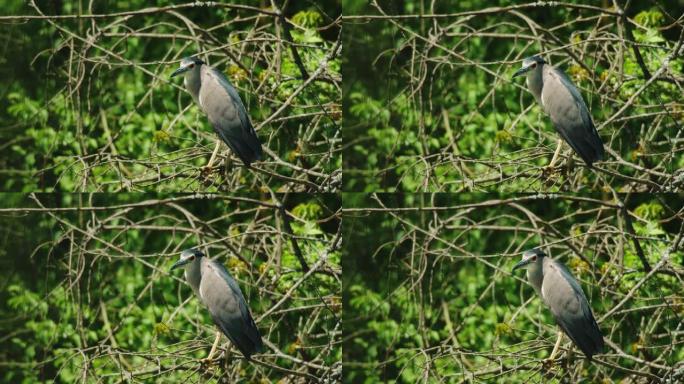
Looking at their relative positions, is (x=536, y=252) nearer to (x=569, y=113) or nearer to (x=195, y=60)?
(x=569, y=113)

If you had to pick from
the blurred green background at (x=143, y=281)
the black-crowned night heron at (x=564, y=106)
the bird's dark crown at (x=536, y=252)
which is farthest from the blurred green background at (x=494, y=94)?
the blurred green background at (x=143, y=281)

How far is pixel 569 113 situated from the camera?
429 centimetres

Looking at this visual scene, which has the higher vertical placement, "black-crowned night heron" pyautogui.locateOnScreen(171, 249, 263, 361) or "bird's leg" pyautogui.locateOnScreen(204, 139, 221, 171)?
"bird's leg" pyautogui.locateOnScreen(204, 139, 221, 171)

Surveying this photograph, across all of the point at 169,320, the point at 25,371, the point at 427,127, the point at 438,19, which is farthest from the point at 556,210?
the point at 25,371

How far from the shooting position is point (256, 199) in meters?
4.56

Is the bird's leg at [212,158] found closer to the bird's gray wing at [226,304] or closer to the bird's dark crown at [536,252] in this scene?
the bird's gray wing at [226,304]

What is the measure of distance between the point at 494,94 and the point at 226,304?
135 centimetres

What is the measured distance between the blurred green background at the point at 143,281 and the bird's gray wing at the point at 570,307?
0.86 m

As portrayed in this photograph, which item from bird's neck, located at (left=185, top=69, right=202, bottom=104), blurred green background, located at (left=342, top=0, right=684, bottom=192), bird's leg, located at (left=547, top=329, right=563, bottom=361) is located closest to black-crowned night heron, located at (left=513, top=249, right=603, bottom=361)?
bird's leg, located at (left=547, top=329, right=563, bottom=361)

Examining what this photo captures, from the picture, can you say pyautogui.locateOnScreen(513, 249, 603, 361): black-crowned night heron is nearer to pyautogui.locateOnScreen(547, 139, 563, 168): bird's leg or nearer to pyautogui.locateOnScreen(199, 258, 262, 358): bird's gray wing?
pyautogui.locateOnScreen(547, 139, 563, 168): bird's leg

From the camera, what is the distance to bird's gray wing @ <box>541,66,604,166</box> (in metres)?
4.29

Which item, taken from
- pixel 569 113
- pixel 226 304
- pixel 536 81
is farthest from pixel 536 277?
pixel 226 304

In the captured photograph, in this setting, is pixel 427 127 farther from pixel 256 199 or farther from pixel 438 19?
pixel 256 199

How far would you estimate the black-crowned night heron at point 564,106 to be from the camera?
14.1ft
